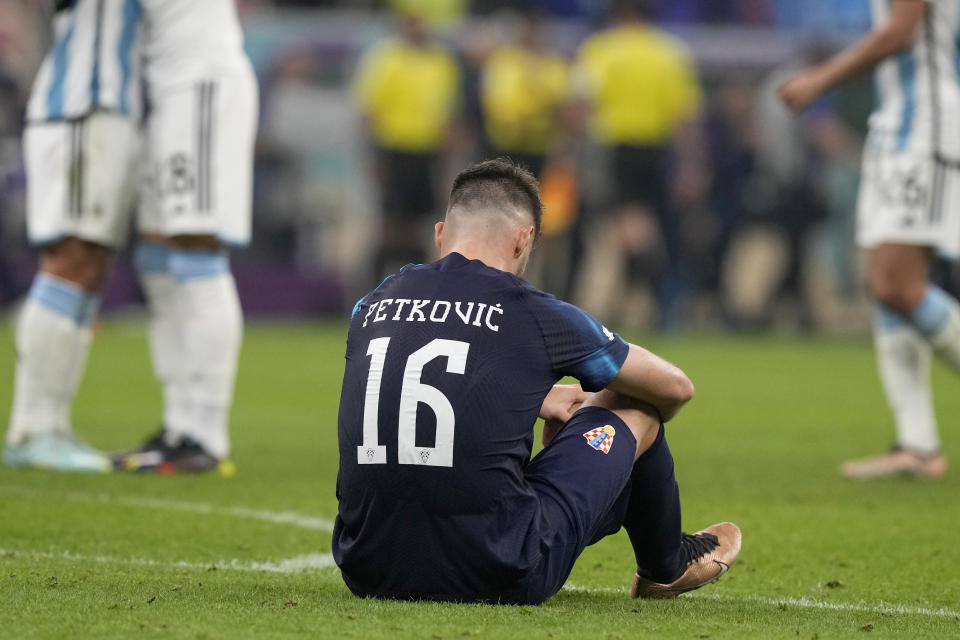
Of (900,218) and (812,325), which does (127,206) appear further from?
(812,325)

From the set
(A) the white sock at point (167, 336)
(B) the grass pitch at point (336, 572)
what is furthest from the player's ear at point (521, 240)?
(A) the white sock at point (167, 336)

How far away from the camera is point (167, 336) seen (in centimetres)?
643

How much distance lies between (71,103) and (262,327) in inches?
390

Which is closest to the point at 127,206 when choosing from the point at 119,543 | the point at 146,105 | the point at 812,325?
the point at 146,105

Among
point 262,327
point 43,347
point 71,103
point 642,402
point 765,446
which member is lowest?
point 262,327

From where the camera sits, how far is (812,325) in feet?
56.3

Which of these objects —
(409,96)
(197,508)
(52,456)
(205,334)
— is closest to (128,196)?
(205,334)

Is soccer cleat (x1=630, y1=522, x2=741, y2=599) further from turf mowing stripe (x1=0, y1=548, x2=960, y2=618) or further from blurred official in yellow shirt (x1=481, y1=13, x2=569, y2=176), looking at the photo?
blurred official in yellow shirt (x1=481, y1=13, x2=569, y2=176)

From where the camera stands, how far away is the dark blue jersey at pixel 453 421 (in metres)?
3.49

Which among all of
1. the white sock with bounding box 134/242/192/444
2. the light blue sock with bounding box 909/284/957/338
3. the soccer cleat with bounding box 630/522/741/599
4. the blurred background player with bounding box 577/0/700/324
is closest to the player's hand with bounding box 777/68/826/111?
the light blue sock with bounding box 909/284/957/338

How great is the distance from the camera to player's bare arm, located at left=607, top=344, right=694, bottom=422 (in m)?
3.61

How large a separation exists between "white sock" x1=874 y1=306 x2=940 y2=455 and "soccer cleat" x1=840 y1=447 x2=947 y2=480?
4 centimetres

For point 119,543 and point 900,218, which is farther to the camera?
point 900,218

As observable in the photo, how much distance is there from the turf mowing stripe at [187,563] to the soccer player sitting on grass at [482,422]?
0.63 m
